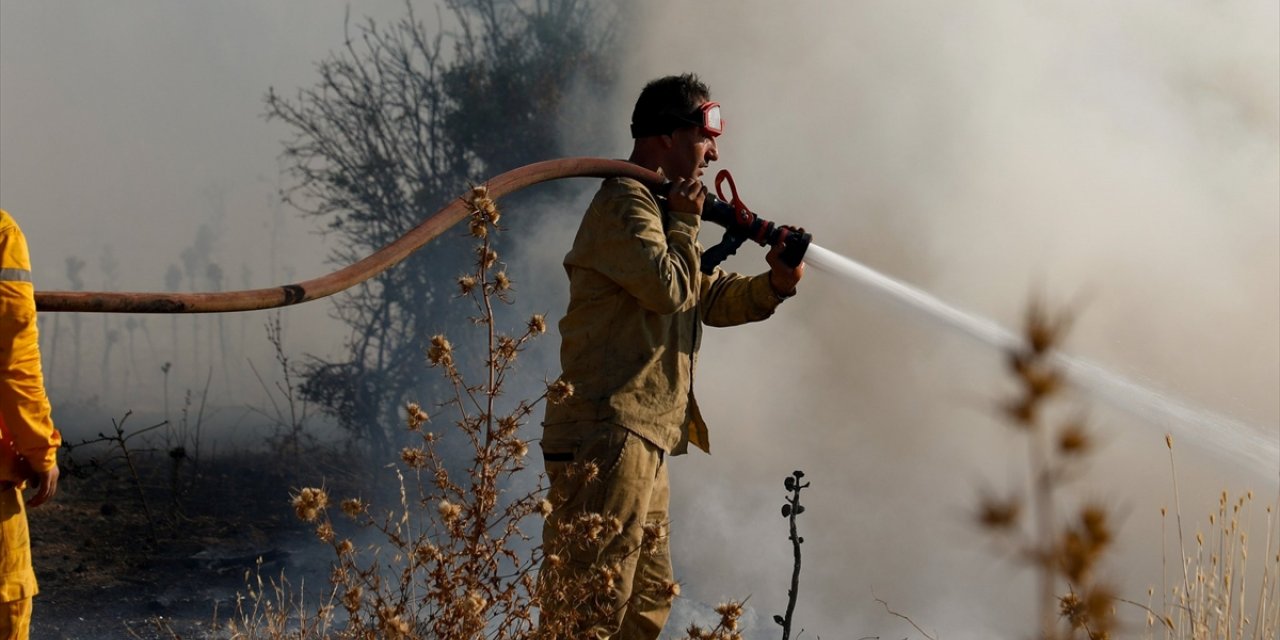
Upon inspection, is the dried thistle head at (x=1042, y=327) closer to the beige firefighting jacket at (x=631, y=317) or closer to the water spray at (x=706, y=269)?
the water spray at (x=706, y=269)

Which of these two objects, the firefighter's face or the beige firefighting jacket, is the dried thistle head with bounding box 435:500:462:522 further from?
the firefighter's face

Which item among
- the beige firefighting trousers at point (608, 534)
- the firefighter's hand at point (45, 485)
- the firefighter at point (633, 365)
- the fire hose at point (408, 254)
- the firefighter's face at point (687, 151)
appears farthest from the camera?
the firefighter's face at point (687, 151)

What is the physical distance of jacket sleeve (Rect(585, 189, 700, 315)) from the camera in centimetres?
297

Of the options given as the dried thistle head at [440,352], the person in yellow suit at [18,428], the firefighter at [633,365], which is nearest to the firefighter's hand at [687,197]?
the firefighter at [633,365]

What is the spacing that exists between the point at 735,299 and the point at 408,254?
109 centimetres

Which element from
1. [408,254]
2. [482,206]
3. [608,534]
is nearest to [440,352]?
[482,206]

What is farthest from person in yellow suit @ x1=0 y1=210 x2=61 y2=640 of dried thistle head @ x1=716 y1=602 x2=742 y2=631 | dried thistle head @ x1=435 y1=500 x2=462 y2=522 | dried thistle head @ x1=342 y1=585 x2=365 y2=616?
dried thistle head @ x1=716 y1=602 x2=742 y2=631

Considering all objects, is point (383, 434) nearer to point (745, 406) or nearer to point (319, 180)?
point (319, 180)

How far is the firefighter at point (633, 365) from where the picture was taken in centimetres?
292

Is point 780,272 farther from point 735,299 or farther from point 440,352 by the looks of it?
point 440,352

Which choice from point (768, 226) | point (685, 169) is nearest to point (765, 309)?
point (768, 226)

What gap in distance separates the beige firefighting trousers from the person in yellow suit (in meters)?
1.07

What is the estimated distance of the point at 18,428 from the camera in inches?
99.3

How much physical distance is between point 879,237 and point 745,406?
45.9 inches
